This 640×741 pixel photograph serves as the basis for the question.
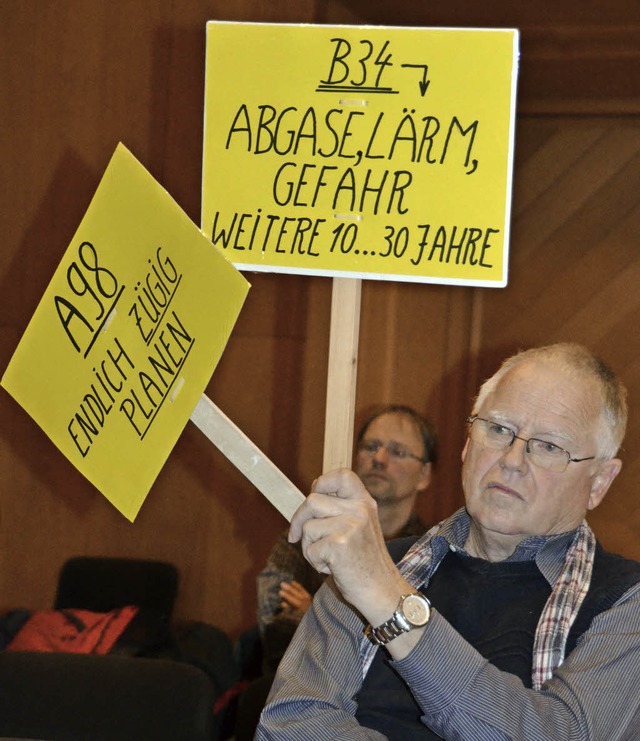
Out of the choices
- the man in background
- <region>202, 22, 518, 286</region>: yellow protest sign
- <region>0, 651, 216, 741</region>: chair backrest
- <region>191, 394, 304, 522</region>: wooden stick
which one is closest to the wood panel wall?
the man in background

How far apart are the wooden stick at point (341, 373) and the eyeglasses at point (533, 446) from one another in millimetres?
221

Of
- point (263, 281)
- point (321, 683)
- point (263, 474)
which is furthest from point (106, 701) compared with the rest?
point (263, 281)

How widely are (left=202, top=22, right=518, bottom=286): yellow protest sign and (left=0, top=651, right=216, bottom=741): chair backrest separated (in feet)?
2.43

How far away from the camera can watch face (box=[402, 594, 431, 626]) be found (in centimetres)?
133

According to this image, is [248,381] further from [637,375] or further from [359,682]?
[359,682]

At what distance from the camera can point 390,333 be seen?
399cm

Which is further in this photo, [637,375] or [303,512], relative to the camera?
[637,375]

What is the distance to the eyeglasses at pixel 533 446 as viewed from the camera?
165 centimetres

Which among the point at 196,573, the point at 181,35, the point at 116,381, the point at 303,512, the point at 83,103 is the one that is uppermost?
the point at 181,35

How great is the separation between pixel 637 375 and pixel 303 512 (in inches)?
116

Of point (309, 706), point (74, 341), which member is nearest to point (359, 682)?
point (309, 706)

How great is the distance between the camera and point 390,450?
3066 mm

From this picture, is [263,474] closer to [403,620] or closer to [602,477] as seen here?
[403,620]

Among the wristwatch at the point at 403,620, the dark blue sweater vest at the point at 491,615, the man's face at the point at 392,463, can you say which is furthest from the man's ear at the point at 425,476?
the wristwatch at the point at 403,620
